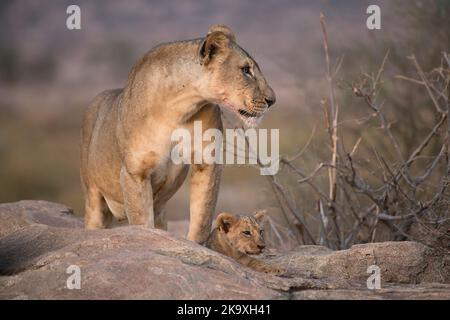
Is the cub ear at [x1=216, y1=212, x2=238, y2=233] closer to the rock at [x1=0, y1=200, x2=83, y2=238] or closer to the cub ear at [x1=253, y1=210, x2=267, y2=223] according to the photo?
the cub ear at [x1=253, y1=210, x2=267, y2=223]

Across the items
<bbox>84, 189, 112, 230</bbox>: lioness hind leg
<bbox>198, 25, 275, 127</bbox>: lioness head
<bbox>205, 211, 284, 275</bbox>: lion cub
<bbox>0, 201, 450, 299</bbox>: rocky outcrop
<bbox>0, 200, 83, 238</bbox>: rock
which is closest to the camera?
<bbox>0, 201, 450, 299</bbox>: rocky outcrop

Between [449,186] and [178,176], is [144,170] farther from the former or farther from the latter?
[449,186]

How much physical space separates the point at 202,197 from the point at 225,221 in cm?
69

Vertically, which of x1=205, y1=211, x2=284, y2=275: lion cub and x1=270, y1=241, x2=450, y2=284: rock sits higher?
x1=205, y1=211, x2=284, y2=275: lion cub

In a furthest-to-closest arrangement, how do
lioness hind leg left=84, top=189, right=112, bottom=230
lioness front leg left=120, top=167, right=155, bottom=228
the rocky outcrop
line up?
1. lioness hind leg left=84, top=189, right=112, bottom=230
2. lioness front leg left=120, top=167, right=155, bottom=228
3. the rocky outcrop

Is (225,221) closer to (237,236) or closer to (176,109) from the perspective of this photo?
(237,236)

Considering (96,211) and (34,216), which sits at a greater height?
(96,211)

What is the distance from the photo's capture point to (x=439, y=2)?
1456 cm

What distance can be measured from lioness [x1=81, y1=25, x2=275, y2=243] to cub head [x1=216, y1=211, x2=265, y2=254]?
67 cm

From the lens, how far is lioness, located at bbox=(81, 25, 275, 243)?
7.65 metres

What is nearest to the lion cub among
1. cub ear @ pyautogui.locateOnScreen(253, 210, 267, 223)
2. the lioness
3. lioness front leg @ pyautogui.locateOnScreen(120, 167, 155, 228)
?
cub ear @ pyautogui.locateOnScreen(253, 210, 267, 223)

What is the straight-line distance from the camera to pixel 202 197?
320 inches

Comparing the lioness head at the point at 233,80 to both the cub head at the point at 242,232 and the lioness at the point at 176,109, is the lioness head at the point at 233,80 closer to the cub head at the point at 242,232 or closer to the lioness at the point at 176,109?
the lioness at the point at 176,109

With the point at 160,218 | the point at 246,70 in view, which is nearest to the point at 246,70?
the point at 246,70
